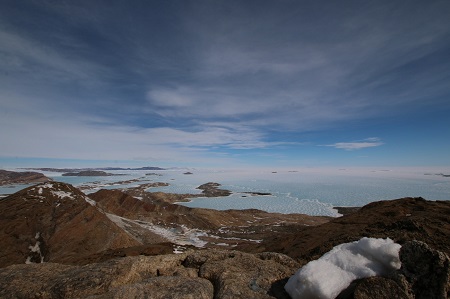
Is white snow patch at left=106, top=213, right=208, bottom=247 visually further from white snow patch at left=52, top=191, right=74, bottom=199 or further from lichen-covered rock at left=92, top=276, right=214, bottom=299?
lichen-covered rock at left=92, top=276, right=214, bottom=299

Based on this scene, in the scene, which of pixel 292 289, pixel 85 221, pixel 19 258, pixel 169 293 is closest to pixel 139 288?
pixel 169 293

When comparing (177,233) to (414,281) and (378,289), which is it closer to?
(378,289)

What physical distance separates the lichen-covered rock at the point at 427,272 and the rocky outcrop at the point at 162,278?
2865 mm

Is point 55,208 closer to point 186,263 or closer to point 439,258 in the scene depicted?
point 186,263

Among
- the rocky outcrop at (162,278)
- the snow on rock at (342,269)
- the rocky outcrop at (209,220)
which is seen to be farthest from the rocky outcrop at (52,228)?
the snow on rock at (342,269)

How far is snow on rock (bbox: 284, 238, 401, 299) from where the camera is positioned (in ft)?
17.6

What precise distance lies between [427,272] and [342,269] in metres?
1.69

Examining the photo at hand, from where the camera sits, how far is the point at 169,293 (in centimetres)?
571

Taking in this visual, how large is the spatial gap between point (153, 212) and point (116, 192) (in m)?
16.6

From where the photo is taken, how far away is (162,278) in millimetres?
6512

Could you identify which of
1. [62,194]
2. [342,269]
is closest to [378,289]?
[342,269]

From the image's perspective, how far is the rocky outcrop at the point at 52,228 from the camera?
1061 inches

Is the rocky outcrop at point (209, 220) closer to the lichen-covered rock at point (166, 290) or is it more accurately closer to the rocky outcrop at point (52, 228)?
the rocky outcrop at point (52, 228)

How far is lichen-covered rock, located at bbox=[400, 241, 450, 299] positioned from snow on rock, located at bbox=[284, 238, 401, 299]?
0.39 m
